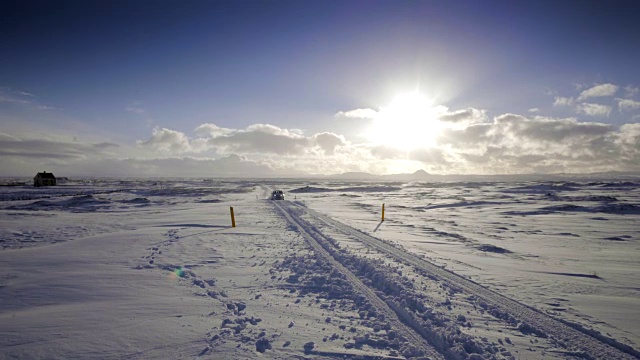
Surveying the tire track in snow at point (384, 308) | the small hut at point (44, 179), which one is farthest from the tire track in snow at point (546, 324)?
the small hut at point (44, 179)

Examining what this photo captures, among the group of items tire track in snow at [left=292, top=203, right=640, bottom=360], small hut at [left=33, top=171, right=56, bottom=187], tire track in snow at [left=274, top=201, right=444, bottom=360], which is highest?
small hut at [left=33, top=171, right=56, bottom=187]

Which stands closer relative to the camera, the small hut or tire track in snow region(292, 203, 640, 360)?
tire track in snow region(292, 203, 640, 360)

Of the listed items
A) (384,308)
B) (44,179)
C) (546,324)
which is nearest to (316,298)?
(384,308)

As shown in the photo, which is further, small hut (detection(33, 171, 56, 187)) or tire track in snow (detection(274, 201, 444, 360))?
small hut (detection(33, 171, 56, 187))

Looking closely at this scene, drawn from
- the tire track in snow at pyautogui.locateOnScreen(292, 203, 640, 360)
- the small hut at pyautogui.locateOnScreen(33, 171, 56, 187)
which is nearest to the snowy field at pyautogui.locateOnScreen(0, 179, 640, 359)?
the tire track in snow at pyautogui.locateOnScreen(292, 203, 640, 360)

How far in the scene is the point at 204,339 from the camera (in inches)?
205

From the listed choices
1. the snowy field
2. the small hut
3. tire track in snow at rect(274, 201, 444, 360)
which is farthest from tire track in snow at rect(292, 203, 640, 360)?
the small hut

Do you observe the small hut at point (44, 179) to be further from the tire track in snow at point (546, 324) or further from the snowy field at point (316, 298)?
the tire track in snow at point (546, 324)

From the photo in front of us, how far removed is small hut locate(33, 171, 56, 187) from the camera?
265ft

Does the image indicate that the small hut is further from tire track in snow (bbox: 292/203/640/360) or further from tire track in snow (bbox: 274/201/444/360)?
tire track in snow (bbox: 292/203/640/360)

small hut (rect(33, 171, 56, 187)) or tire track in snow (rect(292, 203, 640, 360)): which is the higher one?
small hut (rect(33, 171, 56, 187))

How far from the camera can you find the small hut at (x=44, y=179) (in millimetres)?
80750

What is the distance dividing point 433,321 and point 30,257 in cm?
1325

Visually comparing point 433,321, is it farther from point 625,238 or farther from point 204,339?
point 625,238
